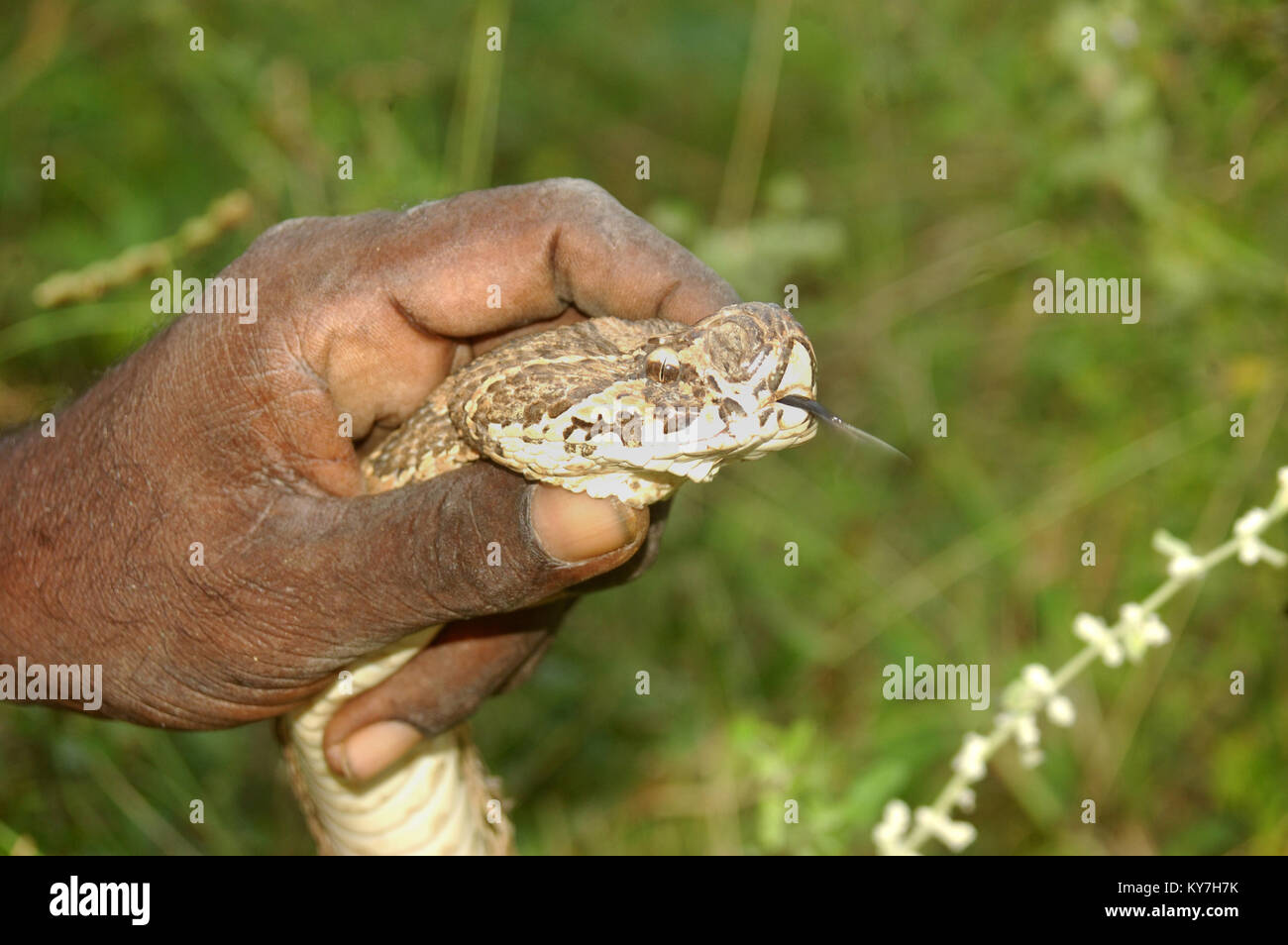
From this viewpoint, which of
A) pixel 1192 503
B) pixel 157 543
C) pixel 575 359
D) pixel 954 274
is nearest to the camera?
pixel 575 359

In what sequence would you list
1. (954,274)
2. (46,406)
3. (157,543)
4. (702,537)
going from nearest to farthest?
(157,543)
(46,406)
(702,537)
(954,274)

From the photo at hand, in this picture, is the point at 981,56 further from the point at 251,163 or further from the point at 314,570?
the point at 314,570

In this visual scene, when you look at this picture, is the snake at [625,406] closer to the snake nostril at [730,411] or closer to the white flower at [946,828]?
the snake nostril at [730,411]

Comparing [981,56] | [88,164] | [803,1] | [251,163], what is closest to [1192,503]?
[981,56]

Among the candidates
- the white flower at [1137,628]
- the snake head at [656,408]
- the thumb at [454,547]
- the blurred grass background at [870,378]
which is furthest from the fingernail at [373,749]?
the white flower at [1137,628]

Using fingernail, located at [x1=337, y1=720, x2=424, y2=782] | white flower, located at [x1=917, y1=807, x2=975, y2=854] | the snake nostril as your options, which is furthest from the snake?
white flower, located at [x1=917, y1=807, x2=975, y2=854]

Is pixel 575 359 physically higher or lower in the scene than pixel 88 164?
lower

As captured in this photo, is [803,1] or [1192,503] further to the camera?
[803,1]

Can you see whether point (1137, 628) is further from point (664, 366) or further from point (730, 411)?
point (664, 366)
